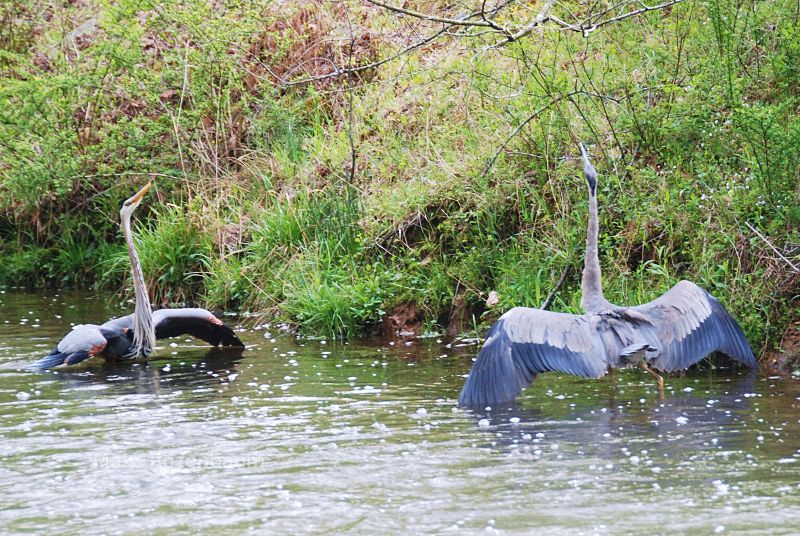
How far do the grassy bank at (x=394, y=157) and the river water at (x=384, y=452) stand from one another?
1.16 meters

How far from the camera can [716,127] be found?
838cm

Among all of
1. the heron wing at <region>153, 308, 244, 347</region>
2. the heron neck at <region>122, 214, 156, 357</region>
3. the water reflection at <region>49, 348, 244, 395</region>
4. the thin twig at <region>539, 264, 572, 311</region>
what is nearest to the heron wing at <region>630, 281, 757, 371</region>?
the thin twig at <region>539, 264, 572, 311</region>

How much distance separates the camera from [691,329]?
7.04 m

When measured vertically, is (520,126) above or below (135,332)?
above

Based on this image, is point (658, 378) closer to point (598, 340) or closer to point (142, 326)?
point (598, 340)

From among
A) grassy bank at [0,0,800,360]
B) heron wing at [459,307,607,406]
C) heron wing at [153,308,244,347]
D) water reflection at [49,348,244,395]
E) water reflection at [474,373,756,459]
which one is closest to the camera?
water reflection at [474,373,756,459]

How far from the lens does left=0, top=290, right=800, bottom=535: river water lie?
4652 mm

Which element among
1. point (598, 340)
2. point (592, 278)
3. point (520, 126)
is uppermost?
point (520, 126)

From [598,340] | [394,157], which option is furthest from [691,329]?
[394,157]

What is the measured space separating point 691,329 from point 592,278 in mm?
712

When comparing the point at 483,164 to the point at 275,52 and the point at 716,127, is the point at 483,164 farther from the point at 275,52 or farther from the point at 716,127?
the point at 275,52

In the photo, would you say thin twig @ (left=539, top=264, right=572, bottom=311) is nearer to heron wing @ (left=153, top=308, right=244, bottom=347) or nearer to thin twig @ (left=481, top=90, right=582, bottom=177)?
thin twig @ (left=481, top=90, right=582, bottom=177)

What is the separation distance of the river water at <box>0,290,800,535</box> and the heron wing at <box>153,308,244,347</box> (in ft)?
2.08

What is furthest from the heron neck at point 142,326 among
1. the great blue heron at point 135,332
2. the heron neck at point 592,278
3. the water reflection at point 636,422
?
the heron neck at point 592,278
